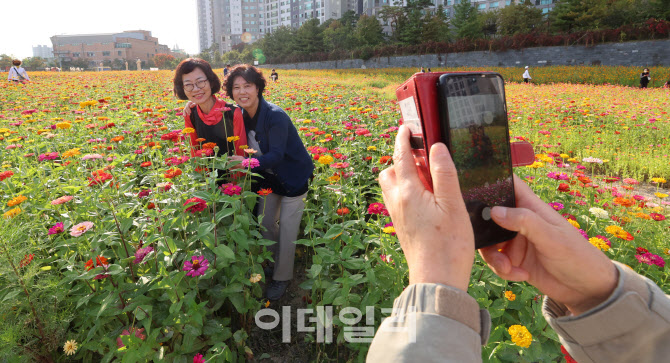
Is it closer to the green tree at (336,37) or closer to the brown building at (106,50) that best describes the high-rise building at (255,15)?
the green tree at (336,37)

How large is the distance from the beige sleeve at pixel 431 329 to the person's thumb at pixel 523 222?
0.26 meters

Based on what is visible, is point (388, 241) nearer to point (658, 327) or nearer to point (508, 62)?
point (658, 327)

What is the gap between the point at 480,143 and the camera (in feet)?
2.74

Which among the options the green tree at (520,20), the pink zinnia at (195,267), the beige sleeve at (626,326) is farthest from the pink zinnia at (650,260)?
the green tree at (520,20)

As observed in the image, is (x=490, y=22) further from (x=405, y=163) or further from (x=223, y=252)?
(x=405, y=163)

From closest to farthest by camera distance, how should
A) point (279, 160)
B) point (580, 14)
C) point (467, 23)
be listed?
point (279, 160) < point (580, 14) < point (467, 23)

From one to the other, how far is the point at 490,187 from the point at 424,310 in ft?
1.35

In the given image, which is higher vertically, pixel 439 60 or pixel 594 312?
pixel 439 60

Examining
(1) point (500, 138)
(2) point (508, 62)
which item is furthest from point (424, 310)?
(2) point (508, 62)

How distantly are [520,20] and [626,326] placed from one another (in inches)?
1591

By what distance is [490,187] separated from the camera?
849mm

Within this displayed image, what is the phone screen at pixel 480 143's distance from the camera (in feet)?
2.56

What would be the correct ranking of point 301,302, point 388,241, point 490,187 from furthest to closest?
point 301,302
point 388,241
point 490,187

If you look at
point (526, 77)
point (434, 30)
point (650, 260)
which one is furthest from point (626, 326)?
point (434, 30)
